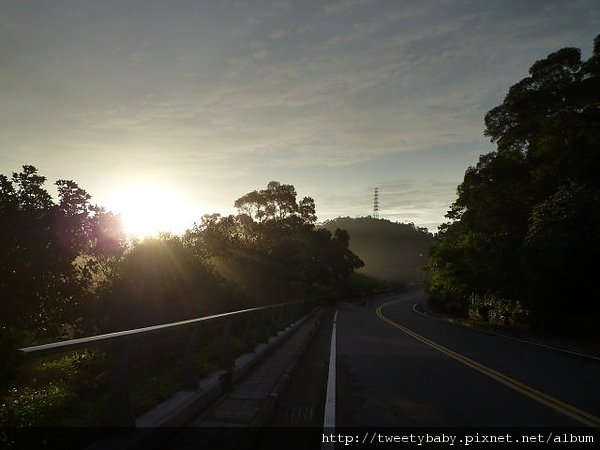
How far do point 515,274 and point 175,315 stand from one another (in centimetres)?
1867

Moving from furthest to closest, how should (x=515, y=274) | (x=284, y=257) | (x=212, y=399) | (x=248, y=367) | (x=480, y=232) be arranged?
(x=284, y=257), (x=480, y=232), (x=515, y=274), (x=248, y=367), (x=212, y=399)

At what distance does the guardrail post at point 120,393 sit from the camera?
464cm

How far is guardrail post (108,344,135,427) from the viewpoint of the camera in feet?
15.2

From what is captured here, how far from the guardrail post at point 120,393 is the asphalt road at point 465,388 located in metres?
3.31

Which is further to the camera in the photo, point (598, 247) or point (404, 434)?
point (598, 247)

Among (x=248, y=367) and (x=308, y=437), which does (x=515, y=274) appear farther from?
(x=308, y=437)

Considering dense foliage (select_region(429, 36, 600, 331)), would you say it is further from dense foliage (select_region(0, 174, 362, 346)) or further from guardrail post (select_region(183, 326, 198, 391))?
guardrail post (select_region(183, 326, 198, 391))

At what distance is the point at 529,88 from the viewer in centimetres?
2562

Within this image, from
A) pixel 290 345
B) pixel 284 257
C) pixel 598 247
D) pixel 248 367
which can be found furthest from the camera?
pixel 284 257

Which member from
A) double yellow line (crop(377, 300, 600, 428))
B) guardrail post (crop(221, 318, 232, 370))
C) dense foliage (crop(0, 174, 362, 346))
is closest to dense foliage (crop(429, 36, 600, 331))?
double yellow line (crop(377, 300, 600, 428))

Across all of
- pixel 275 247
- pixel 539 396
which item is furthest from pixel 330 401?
pixel 275 247

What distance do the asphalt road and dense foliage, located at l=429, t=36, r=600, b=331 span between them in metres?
5.96

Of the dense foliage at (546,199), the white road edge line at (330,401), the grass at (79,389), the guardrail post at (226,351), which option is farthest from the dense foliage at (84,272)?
the dense foliage at (546,199)

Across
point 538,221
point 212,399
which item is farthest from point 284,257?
point 212,399
